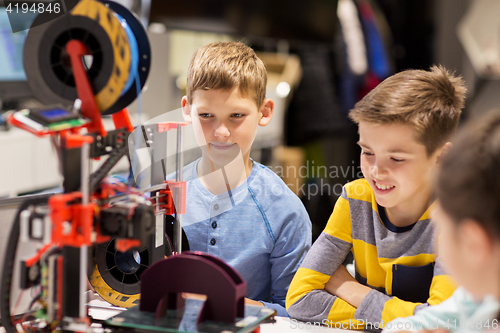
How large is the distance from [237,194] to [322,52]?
2.29 meters

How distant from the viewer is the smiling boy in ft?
3.41

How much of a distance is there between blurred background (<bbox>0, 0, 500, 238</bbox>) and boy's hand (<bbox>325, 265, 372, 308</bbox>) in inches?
57.6

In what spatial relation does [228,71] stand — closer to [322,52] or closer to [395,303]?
[395,303]

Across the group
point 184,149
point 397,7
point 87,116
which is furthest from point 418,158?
point 397,7

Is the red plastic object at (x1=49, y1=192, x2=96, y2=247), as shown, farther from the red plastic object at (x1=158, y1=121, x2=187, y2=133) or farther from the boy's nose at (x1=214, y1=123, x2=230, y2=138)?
the boy's nose at (x1=214, y1=123, x2=230, y2=138)

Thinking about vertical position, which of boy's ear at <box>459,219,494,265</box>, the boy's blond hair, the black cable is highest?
the boy's blond hair

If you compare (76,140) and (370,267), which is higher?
(76,140)

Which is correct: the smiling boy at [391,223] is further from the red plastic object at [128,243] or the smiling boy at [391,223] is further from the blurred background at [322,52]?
the blurred background at [322,52]

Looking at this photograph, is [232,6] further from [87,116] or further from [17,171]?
[87,116]

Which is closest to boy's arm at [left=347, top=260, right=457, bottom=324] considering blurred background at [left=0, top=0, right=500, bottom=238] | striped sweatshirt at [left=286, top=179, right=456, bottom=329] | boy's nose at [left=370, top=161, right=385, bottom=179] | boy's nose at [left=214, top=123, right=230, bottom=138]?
striped sweatshirt at [left=286, top=179, right=456, bottom=329]

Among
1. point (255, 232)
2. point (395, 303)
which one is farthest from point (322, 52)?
point (395, 303)

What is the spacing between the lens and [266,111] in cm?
138

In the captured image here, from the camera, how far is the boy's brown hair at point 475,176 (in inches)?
22.8

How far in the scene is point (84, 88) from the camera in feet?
2.60
